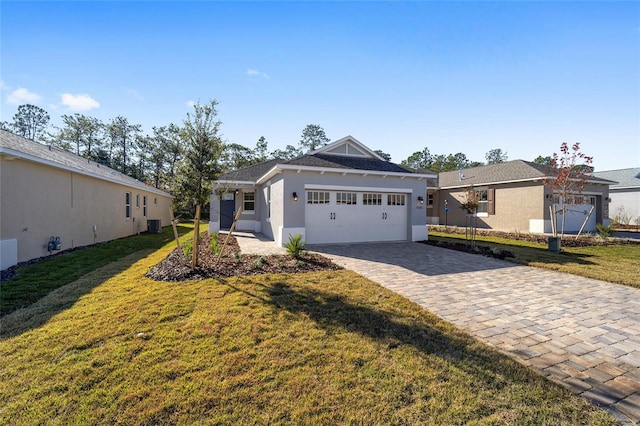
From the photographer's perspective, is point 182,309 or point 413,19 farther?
point 413,19

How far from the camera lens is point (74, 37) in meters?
8.08

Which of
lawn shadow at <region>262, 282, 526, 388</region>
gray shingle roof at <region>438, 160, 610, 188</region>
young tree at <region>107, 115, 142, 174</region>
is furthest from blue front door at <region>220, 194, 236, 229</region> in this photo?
young tree at <region>107, 115, 142, 174</region>

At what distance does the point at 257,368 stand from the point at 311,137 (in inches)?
2187

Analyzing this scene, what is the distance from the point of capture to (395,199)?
13.7 metres

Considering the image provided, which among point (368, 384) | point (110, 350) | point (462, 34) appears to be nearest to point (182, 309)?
point (110, 350)

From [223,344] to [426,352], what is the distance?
254 centimetres

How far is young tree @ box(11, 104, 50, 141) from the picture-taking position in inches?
1620

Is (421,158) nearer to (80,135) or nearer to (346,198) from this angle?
(346,198)

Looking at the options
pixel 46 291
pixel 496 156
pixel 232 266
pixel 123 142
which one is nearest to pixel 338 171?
pixel 232 266

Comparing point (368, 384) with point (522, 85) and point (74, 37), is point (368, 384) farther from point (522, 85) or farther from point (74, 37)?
point (522, 85)

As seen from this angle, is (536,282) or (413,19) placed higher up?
(413,19)

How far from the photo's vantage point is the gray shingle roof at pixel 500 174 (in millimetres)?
17797

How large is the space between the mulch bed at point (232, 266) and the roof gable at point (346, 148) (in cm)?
732

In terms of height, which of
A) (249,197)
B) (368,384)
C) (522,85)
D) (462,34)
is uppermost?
(462,34)
